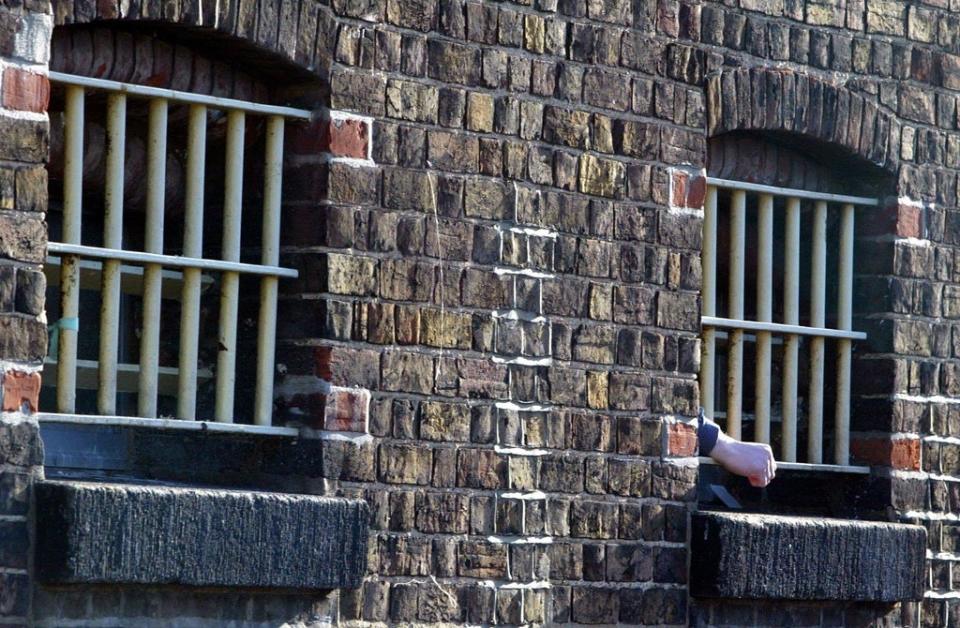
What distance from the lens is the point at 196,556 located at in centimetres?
598

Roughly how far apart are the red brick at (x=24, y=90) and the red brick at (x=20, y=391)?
737mm

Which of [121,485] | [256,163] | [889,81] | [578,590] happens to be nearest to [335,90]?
[256,163]

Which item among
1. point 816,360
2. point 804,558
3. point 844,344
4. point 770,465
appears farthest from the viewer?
point 844,344

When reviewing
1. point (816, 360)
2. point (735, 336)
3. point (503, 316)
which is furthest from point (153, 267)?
point (816, 360)

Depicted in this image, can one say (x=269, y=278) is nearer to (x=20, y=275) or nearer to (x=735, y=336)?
(x=20, y=275)

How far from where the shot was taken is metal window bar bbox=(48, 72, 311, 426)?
596cm

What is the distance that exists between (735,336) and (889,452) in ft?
2.77

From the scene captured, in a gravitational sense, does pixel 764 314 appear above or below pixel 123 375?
above

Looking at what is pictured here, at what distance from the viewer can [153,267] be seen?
6137 millimetres

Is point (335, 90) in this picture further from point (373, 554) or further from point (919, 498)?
point (919, 498)

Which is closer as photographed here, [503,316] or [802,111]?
[503,316]

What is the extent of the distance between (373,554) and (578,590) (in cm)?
86

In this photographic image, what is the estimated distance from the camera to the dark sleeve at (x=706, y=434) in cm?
737

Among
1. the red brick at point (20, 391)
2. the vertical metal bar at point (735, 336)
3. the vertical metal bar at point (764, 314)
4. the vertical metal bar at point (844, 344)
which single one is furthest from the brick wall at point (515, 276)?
the vertical metal bar at point (764, 314)
